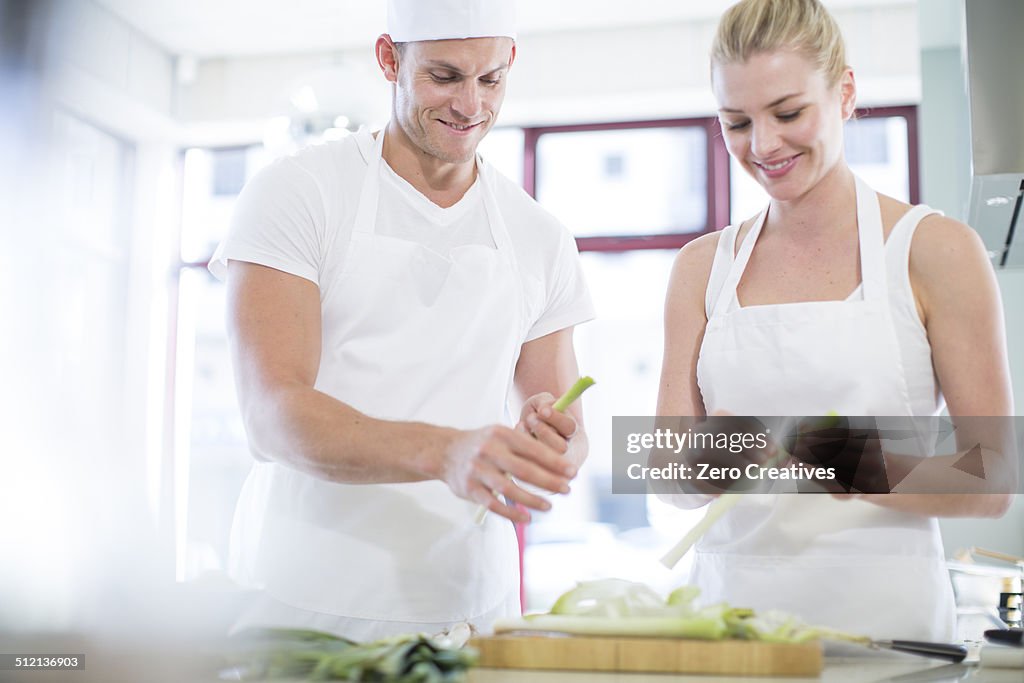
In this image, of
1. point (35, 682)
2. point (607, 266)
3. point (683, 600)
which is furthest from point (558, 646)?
point (607, 266)

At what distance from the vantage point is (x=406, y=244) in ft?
4.55

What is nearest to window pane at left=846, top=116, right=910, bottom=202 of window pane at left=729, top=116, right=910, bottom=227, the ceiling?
window pane at left=729, top=116, right=910, bottom=227

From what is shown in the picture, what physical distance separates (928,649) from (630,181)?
3654 mm

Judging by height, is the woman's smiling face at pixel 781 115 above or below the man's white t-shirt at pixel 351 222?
above

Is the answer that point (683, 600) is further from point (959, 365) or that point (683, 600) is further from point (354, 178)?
point (354, 178)

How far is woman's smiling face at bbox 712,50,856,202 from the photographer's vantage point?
47.5 inches

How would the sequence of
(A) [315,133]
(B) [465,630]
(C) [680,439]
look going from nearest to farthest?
1. (B) [465,630]
2. (C) [680,439]
3. (A) [315,133]

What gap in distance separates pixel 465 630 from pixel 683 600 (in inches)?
9.4

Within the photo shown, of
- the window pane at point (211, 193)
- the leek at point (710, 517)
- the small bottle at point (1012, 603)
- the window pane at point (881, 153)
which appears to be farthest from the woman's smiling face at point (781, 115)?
the window pane at point (211, 193)

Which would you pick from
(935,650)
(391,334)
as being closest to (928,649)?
(935,650)

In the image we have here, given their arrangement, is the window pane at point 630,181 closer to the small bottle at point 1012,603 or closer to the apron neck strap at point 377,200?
the small bottle at point 1012,603

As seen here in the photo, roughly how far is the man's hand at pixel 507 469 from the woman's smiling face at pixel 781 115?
0.49 m

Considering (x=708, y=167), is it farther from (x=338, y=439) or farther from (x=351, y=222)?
(x=338, y=439)

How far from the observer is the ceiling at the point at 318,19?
4.00 metres
